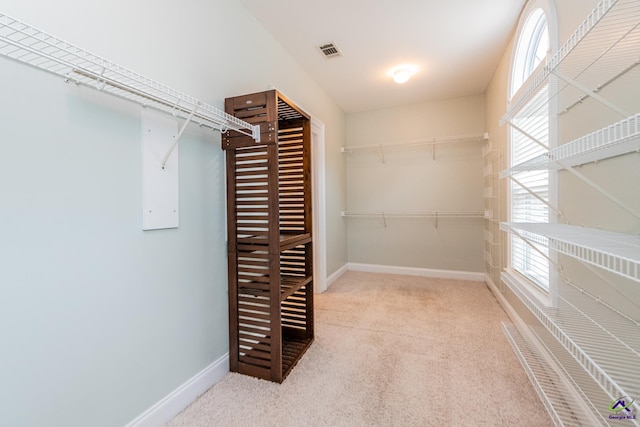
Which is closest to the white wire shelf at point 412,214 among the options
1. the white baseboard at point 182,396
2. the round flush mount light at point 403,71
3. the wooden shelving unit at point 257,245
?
the round flush mount light at point 403,71

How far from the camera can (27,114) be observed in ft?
3.12

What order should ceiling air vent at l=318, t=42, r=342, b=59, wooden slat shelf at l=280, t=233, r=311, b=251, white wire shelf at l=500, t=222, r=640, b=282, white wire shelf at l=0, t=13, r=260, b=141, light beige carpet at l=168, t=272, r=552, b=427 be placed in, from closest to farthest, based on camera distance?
white wire shelf at l=500, t=222, r=640, b=282 → white wire shelf at l=0, t=13, r=260, b=141 → light beige carpet at l=168, t=272, r=552, b=427 → wooden slat shelf at l=280, t=233, r=311, b=251 → ceiling air vent at l=318, t=42, r=342, b=59

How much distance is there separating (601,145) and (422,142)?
3.48 m

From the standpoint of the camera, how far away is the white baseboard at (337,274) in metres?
3.78

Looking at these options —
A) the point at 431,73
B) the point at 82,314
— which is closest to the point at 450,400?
the point at 82,314

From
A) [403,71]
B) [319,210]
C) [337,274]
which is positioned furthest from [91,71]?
[337,274]

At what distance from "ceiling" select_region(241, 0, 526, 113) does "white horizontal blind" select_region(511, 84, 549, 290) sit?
0.91 metres

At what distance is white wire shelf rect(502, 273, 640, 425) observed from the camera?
2.83ft

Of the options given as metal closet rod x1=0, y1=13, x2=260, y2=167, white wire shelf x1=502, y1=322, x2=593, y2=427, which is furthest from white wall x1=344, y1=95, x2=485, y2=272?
metal closet rod x1=0, y1=13, x2=260, y2=167

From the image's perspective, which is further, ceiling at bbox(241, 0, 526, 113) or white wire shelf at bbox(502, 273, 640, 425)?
ceiling at bbox(241, 0, 526, 113)

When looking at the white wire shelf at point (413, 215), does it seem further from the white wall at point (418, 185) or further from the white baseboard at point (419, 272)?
the white baseboard at point (419, 272)

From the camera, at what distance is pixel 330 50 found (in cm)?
269

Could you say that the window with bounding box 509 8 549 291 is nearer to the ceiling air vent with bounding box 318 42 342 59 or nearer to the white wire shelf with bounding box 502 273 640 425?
the white wire shelf with bounding box 502 273 640 425

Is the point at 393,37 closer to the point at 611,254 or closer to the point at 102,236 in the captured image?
the point at 611,254
